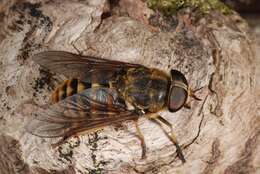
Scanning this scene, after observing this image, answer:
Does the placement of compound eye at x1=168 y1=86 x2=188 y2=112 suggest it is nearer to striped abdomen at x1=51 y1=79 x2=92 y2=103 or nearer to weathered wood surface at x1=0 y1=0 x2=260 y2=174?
weathered wood surface at x1=0 y1=0 x2=260 y2=174

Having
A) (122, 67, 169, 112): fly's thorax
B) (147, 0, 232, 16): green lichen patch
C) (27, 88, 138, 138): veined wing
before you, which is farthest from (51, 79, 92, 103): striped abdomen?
(147, 0, 232, 16): green lichen patch

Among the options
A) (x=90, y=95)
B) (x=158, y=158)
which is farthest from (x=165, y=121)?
(x=90, y=95)

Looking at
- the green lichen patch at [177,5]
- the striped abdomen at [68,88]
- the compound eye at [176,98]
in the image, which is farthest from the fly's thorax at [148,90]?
the green lichen patch at [177,5]

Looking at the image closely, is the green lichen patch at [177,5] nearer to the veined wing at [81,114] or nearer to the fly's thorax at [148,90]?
the fly's thorax at [148,90]

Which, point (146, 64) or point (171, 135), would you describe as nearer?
Result: point (171, 135)

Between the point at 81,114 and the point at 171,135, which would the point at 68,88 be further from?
the point at 171,135

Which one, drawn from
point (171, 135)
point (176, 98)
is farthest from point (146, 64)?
point (171, 135)
